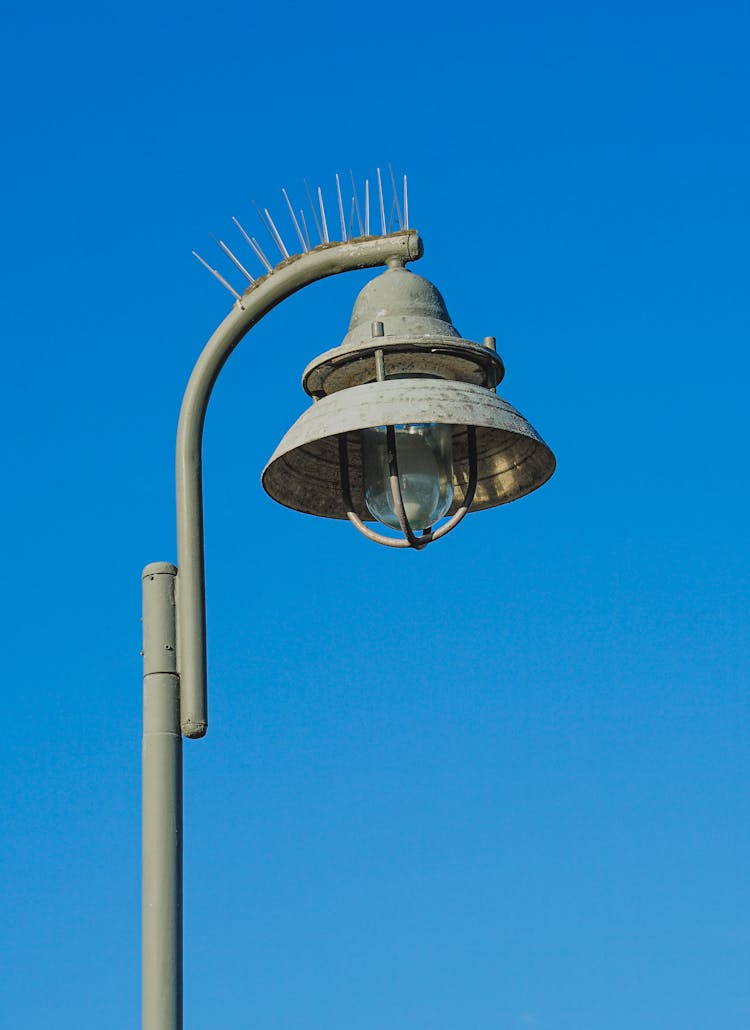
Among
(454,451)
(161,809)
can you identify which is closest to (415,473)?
(454,451)

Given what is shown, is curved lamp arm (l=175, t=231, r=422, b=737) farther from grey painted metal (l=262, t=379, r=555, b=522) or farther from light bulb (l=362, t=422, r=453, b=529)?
light bulb (l=362, t=422, r=453, b=529)

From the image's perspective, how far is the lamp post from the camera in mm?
5090

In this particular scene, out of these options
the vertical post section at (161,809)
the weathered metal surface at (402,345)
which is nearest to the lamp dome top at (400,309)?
the weathered metal surface at (402,345)

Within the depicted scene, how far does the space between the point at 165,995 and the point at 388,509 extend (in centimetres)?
182

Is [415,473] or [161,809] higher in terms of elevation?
[415,473]

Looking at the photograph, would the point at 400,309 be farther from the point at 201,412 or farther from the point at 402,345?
the point at 201,412

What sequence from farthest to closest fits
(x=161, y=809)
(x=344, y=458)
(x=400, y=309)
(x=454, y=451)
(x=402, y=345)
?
(x=454, y=451) → (x=344, y=458) → (x=400, y=309) → (x=402, y=345) → (x=161, y=809)

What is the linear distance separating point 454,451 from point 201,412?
4.22 ft

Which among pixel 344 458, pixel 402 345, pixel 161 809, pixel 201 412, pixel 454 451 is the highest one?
pixel 454 451

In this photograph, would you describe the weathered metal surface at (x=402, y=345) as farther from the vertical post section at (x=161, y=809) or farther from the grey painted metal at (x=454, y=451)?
the vertical post section at (x=161, y=809)

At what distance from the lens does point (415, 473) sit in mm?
5777

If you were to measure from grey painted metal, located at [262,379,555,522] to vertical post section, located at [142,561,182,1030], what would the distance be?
2.49 feet

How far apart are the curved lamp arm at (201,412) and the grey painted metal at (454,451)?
36 cm

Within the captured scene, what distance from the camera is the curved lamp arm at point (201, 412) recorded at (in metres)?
5.27
